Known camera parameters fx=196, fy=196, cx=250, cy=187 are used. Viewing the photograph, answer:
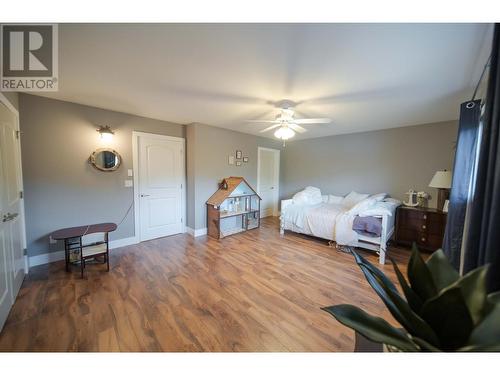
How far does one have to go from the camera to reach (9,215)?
73.9 inches

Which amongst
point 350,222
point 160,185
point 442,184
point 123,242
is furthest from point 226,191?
point 442,184

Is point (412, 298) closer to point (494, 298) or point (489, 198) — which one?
point (494, 298)

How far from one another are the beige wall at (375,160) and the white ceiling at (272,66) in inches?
32.5

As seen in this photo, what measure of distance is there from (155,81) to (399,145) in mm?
4392

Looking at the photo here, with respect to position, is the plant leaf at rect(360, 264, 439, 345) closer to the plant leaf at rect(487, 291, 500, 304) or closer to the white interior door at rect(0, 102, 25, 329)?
the plant leaf at rect(487, 291, 500, 304)

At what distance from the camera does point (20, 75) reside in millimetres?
1872

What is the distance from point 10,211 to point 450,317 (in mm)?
3217

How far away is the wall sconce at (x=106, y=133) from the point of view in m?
2.93

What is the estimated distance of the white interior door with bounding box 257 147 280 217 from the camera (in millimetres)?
5305

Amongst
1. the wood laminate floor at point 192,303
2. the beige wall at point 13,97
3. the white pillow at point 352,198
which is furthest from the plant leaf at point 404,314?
the white pillow at point 352,198

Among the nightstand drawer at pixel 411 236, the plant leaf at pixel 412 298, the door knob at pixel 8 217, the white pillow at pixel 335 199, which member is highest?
the plant leaf at pixel 412 298

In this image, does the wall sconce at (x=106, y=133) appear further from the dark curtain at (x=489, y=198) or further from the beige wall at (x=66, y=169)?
the dark curtain at (x=489, y=198)
